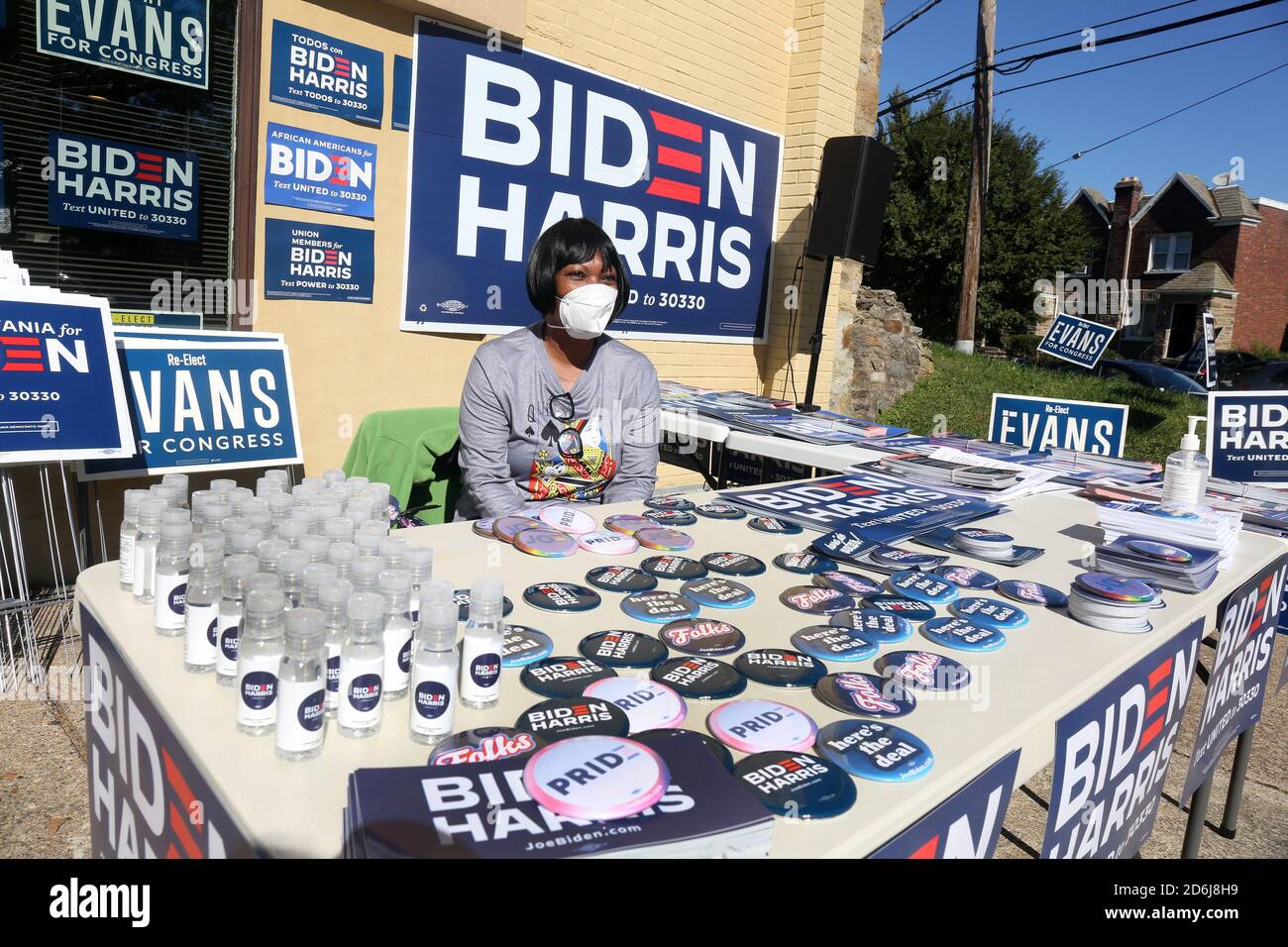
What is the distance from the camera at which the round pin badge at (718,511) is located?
207 cm

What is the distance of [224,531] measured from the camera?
1185mm

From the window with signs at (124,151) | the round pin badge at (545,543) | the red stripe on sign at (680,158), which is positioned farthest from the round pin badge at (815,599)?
the red stripe on sign at (680,158)

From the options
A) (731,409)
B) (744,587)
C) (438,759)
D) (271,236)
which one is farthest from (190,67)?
(438,759)

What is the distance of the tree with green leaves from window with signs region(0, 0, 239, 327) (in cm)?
1750

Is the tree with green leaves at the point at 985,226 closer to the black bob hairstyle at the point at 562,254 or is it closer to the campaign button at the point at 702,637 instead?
the black bob hairstyle at the point at 562,254

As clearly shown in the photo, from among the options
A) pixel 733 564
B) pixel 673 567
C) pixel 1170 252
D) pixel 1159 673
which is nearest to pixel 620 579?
pixel 673 567

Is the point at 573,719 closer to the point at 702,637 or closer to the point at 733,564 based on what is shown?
the point at 702,637

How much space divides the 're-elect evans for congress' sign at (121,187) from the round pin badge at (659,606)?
3221 millimetres

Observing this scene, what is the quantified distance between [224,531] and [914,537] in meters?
1.47

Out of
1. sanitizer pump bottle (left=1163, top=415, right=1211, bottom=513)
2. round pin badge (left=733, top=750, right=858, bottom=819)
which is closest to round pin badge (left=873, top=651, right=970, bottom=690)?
round pin badge (left=733, top=750, right=858, bottom=819)

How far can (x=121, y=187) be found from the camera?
344 cm

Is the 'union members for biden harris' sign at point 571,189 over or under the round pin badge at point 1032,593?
over
